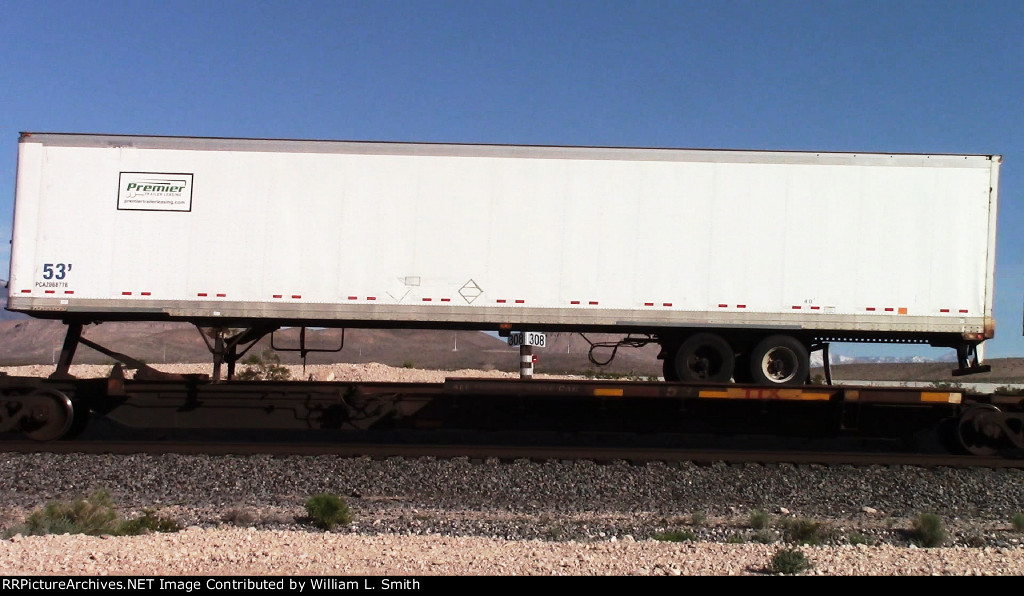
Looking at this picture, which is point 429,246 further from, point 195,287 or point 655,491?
point 655,491

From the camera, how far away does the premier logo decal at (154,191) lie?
10.6m

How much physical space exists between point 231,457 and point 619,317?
5.03 m

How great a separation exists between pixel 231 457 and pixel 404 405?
220 cm

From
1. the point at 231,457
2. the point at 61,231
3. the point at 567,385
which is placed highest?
the point at 61,231

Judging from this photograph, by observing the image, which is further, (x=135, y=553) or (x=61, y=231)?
(x=61, y=231)

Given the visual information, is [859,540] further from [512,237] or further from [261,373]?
[261,373]

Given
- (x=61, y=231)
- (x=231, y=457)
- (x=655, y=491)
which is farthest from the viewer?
(x=61, y=231)

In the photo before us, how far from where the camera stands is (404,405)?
10.8m

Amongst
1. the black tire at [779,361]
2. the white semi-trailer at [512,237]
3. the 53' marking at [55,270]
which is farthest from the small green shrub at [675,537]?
the 53' marking at [55,270]

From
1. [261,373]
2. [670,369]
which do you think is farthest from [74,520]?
[261,373]

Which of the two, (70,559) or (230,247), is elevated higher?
(230,247)

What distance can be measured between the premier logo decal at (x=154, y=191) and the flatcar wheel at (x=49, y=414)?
2.56m

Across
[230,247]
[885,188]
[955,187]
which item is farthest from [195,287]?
[955,187]

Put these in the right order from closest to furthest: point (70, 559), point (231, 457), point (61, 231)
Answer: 1. point (70, 559)
2. point (231, 457)
3. point (61, 231)
